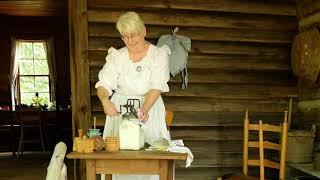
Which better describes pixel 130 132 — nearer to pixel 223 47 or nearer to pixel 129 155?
pixel 129 155

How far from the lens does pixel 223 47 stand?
154 inches

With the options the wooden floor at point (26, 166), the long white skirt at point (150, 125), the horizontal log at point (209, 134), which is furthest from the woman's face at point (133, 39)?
the wooden floor at point (26, 166)

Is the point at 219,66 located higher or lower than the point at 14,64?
lower

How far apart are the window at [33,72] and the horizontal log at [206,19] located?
5.64m

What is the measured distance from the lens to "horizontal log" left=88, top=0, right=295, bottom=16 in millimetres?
3624

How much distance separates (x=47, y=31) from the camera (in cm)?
879

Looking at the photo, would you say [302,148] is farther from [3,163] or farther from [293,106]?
[3,163]

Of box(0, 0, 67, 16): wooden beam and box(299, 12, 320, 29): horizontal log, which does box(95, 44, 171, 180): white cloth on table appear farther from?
box(0, 0, 67, 16): wooden beam

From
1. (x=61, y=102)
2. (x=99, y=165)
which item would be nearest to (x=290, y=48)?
(x=99, y=165)

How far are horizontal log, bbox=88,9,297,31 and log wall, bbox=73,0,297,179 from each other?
1 centimetres

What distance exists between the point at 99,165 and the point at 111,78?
745 millimetres

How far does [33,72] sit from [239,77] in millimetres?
6369

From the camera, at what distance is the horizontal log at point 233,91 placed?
3863 millimetres

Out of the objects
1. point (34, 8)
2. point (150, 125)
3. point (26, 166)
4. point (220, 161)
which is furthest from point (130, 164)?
point (34, 8)
